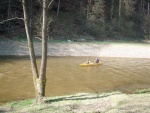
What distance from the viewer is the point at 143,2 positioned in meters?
68.8

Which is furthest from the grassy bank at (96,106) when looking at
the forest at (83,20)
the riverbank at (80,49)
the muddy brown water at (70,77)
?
the forest at (83,20)

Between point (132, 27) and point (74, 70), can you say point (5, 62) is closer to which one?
point (74, 70)

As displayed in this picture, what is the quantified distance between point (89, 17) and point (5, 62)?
27198mm

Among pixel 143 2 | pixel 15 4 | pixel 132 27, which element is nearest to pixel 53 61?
pixel 15 4

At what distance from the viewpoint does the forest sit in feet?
146

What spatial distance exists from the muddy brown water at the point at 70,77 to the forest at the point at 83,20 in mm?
13167

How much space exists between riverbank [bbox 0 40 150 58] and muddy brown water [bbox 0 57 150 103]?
3038mm

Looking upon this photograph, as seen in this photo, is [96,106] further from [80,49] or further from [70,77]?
[80,49]

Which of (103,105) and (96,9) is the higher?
(96,9)

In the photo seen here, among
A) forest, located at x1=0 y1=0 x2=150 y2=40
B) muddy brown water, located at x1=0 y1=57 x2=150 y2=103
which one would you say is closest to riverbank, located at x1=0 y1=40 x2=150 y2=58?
muddy brown water, located at x1=0 y1=57 x2=150 y2=103

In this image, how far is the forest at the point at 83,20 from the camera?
146 ft

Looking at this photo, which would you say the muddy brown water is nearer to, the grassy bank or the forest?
the grassy bank

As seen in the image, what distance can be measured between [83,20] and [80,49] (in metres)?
14.4

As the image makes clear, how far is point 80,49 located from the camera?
3947 cm
